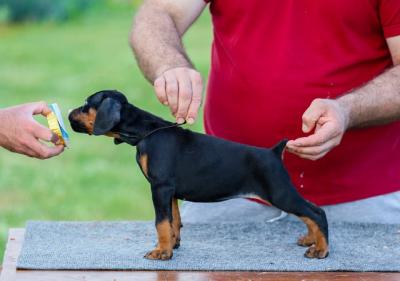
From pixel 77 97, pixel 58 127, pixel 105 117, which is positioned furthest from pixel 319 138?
pixel 77 97

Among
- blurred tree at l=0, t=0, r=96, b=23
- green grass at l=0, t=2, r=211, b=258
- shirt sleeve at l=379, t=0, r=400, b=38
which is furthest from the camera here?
blurred tree at l=0, t=0, r=96, b=23

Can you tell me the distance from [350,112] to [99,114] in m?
0.78

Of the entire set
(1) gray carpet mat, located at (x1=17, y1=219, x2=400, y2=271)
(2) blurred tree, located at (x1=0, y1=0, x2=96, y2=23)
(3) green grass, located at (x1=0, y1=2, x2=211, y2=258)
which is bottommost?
(2) blurred tree, located at (x1=0, y1=0, x2=96, y2=23)

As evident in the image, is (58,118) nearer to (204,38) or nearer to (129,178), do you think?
(129,178)

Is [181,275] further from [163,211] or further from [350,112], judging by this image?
[350,112]

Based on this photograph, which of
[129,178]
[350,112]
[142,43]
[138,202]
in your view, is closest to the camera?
[350,112]

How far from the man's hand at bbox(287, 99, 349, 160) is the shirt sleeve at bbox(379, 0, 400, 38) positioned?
0.48 m

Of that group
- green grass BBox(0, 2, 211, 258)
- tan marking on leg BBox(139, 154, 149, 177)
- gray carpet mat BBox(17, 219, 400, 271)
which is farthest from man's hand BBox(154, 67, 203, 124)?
green grass BBox(0, 2, 211, 258)

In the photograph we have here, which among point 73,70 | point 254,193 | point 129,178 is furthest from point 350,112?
point 73,70

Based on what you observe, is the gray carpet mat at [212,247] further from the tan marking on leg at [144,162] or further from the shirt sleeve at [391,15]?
the shirt sleeve at [391,15]

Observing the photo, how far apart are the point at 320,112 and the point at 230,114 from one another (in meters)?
0.59

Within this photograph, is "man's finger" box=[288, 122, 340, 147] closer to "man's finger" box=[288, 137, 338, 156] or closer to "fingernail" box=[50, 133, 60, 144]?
"man's finger" box=[288, 137, 338, 156]

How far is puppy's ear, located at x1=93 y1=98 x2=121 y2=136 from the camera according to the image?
2.40 m

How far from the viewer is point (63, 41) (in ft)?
36.0
